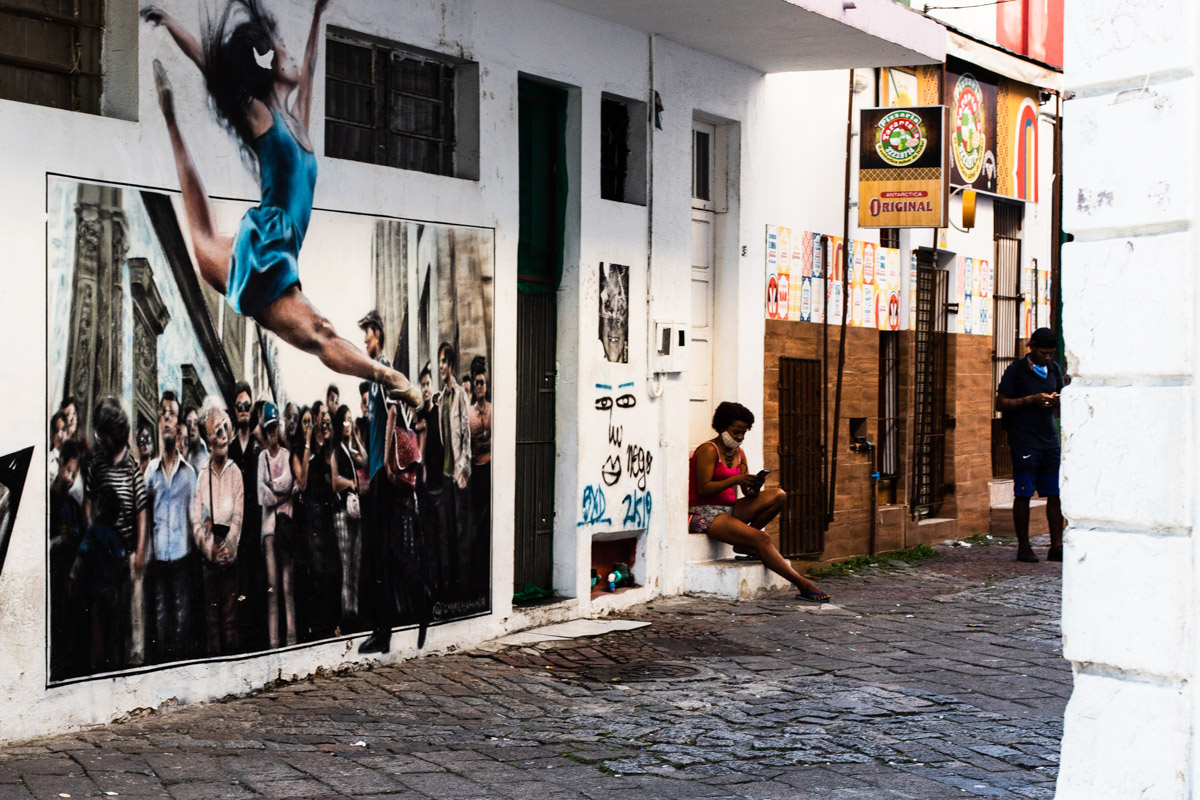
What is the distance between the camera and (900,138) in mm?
13203

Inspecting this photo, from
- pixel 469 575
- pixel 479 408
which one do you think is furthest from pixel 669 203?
pixel 469 575

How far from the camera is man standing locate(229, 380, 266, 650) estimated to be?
757 centimetres

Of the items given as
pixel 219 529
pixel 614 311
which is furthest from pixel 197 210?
pixel 614 311

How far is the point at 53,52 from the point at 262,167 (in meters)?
1.19

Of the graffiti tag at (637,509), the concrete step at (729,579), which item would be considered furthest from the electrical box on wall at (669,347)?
the concrete step at (729,579)

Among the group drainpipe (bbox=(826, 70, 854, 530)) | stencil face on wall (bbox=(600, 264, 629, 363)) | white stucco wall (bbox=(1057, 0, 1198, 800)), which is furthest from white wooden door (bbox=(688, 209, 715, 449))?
white stucco wall (bbox=(1057, 0, 1198, 800))

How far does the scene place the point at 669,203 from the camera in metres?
11.1

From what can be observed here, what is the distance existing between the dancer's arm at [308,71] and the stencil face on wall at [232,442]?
1.99ft

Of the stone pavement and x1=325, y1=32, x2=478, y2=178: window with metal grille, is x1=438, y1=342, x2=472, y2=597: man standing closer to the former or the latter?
the stone pavement

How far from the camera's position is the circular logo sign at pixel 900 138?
1302 cm

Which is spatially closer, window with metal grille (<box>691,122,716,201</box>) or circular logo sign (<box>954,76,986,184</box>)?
window with metal grille (<box>691,122,716,201</box>)

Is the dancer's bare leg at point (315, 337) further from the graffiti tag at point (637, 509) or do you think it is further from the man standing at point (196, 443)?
the graffiti tag at point (637, 509)

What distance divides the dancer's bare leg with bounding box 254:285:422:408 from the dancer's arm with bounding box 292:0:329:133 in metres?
0.91

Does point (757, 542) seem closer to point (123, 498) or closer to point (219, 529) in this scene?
point (219, 529)
